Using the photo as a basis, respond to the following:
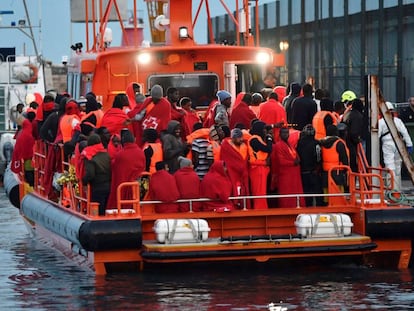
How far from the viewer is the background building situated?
40.1 m

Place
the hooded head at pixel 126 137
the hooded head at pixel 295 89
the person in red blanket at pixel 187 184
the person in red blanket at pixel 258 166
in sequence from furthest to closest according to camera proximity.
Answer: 1. the hooded head at pixel 295 89
2. the person in red blanket at pixel 258 166
3. the hooded head at pixel 126 137
4. the person in red blanket at pixel 187 184

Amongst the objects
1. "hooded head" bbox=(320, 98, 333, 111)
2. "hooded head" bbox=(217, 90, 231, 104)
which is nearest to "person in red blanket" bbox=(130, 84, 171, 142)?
"hooded head" bbox=(217, 90, 231, 104)

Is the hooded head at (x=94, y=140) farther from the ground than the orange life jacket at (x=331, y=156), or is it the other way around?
the hooded head at (x=94, y=140)

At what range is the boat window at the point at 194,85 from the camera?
22.6 meters

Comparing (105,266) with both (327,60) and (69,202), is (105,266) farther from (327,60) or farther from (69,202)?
(327,60)

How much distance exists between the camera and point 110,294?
16.2m

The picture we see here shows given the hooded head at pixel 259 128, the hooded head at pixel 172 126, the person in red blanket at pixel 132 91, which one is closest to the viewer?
the hooded head at pixel 259 128

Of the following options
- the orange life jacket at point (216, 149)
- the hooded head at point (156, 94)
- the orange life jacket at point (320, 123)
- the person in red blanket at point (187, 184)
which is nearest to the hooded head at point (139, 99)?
the hooded head at point (156, 94)

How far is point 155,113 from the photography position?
19078 mm

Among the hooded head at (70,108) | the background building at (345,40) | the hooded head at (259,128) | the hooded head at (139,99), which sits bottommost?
the hooded head at (259,128)

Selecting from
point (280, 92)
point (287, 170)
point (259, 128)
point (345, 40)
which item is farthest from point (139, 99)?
point (345, 40)

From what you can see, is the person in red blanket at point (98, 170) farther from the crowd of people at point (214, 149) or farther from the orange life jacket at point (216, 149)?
the orange life jacket at point (216, 149)

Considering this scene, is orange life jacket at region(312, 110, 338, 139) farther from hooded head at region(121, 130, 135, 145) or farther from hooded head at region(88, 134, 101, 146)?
hooded head at region(88, 134, 101, 146)

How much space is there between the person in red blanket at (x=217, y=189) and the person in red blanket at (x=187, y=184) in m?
0.09
